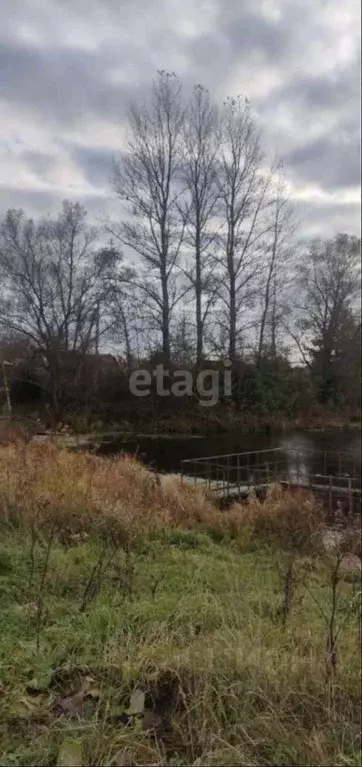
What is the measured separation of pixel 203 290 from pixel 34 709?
8.50 ft

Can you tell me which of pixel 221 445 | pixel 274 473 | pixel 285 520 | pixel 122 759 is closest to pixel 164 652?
pixel 122 759

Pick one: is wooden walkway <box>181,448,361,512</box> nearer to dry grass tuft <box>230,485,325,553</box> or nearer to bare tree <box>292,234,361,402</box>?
dry grass tuft <box>230,485,325,553</box>

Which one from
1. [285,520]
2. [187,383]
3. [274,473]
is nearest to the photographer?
[285,520]

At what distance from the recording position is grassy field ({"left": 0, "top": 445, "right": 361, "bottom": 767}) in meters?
0.85

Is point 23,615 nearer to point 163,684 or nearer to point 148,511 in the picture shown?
point 163,684

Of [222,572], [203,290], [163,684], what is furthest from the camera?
[203,290]

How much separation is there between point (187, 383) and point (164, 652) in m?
2.89

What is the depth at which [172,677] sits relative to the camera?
3.30ft

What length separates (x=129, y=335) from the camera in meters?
3.69

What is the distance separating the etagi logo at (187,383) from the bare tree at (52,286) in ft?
1.84

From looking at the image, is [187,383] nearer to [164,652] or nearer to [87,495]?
[87,495]

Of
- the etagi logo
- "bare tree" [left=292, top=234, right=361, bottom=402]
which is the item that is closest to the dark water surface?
the etagi logo

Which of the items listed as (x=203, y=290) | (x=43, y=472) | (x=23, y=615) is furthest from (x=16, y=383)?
(x=23, y=615)

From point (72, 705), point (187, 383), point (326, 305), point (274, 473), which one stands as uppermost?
point (326, 305)
